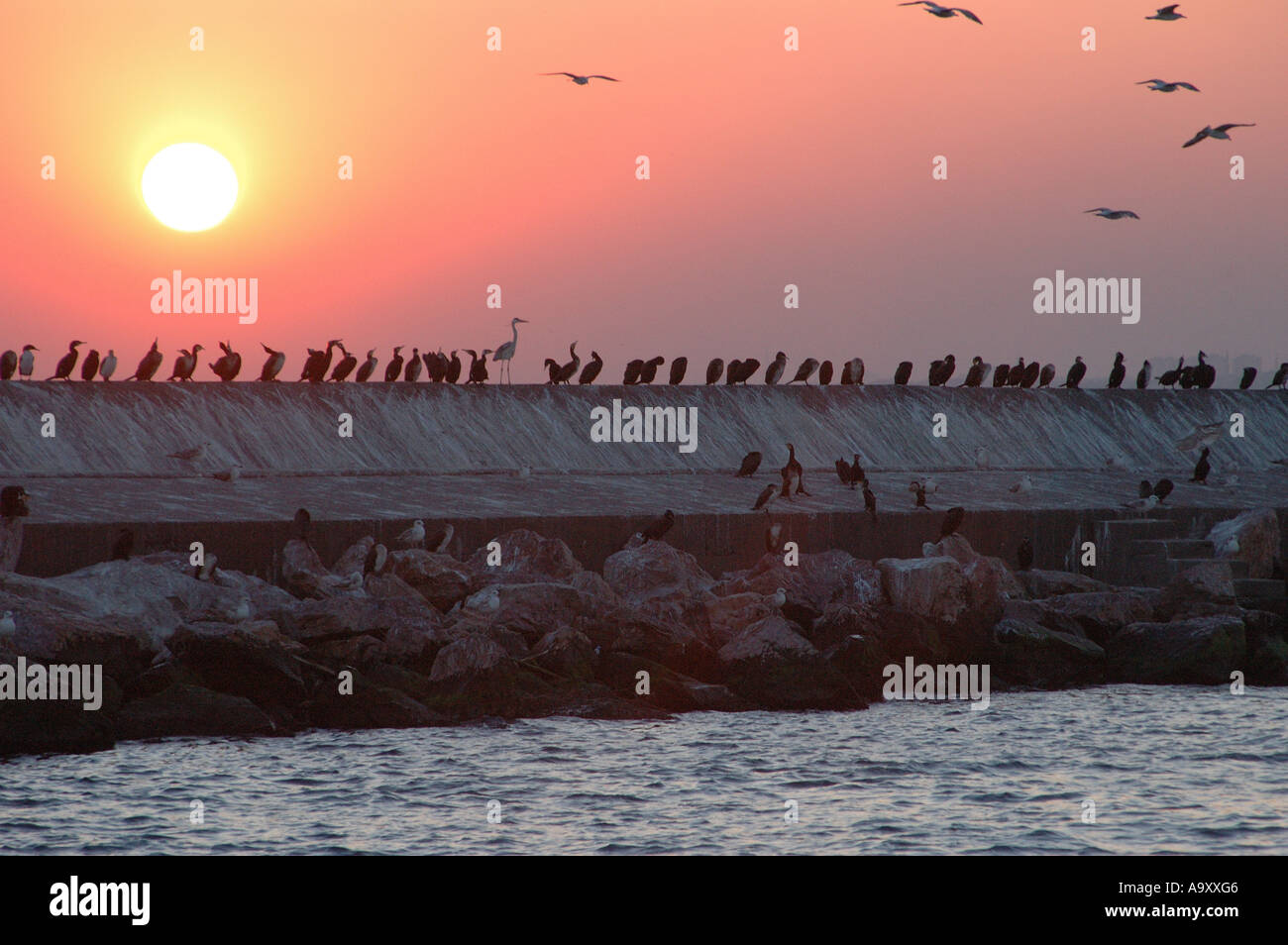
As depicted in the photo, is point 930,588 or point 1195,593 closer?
point 930,588

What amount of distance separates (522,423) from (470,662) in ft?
63.0

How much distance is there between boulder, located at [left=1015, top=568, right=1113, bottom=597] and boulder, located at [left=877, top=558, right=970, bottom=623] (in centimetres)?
362

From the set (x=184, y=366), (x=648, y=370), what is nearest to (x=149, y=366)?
(x=184, y=366)

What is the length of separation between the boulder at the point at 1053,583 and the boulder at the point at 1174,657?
2511 millimetres

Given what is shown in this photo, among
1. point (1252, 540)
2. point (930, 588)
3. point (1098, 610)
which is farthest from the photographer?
point (1252, 540)

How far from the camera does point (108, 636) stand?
2177 centimetres

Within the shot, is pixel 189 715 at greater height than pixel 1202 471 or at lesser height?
lesser

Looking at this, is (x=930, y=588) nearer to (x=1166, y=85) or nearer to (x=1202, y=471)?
(x=1166, y=85)

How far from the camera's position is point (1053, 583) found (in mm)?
31594

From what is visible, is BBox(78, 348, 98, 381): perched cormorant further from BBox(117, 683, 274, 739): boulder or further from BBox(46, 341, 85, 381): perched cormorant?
BBox(117, 683, 274, 739): boulder

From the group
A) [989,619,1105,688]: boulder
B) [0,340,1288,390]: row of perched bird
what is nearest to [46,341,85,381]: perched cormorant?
[0,340,1288,390]: row of perched bird

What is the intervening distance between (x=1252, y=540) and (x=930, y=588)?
10678 millimetres
